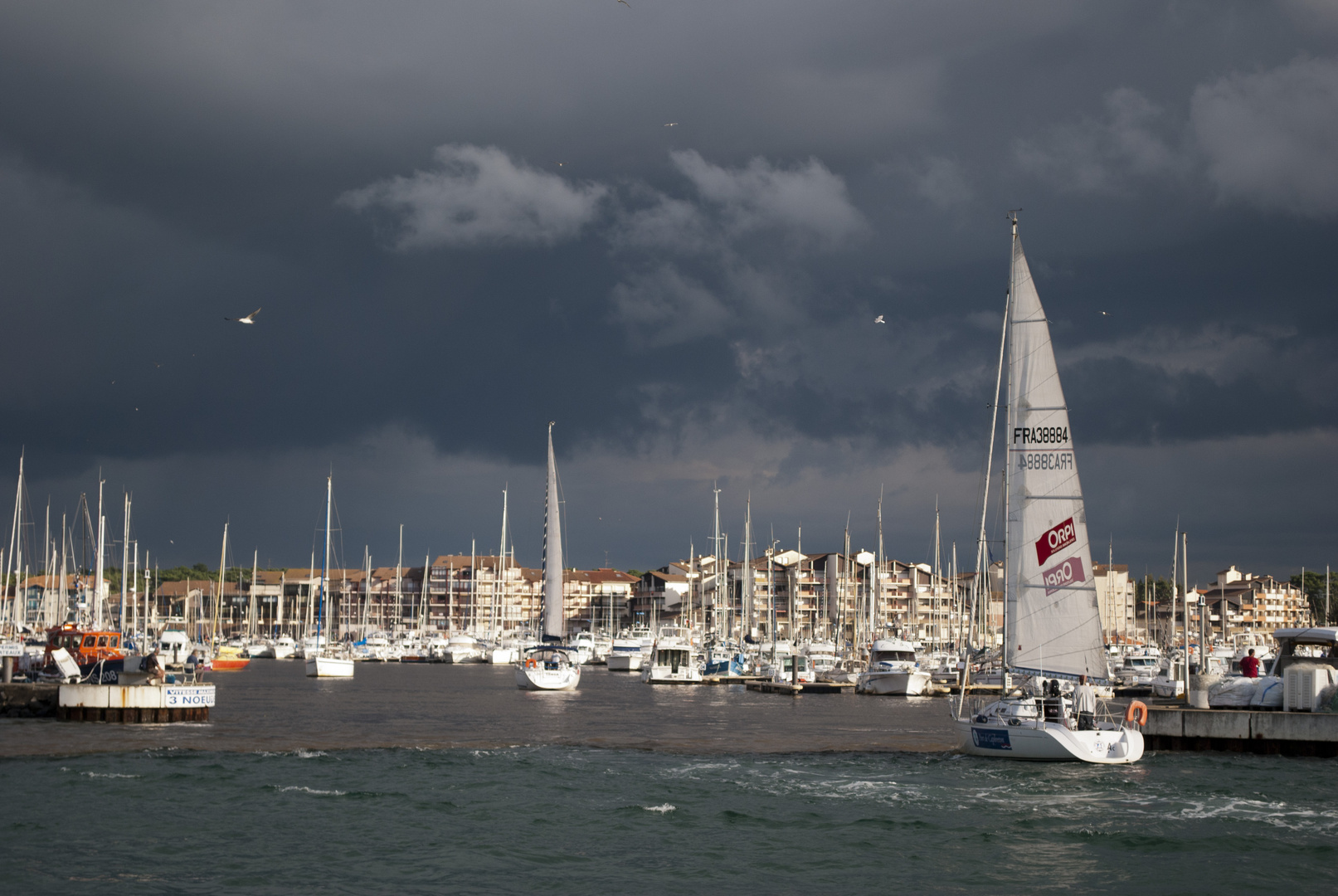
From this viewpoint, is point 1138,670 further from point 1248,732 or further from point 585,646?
point 585,646

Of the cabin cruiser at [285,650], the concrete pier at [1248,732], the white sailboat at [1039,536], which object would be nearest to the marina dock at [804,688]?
the concrete pier at [1248,732]

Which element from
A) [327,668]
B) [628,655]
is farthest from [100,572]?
[628,655]

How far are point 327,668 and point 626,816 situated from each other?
77.9 metres

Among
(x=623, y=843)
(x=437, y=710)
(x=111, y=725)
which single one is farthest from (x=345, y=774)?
(x=437, y=710)

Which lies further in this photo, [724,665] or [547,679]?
[724,665]

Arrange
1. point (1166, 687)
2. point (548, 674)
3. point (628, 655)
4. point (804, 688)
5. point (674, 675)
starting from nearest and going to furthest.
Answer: point (1166, 687) → point (548, 674) → point (804, 688) → point (674, 675) → point (628, 655)

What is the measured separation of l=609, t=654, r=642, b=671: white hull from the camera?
129625 millimetres

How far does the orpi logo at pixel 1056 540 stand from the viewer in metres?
36.8

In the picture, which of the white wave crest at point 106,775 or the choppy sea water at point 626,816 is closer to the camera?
the choppy sea water at point 626,816

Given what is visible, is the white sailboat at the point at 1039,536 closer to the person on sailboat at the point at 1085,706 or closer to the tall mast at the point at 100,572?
the person on sailboat at the point at 1085,706

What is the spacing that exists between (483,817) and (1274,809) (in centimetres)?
1796

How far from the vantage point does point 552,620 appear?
8062 centimetres

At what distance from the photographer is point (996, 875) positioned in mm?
22469

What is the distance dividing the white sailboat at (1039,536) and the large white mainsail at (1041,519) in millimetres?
24
